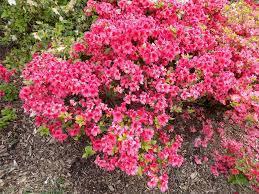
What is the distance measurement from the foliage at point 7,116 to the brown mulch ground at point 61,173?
0.06 meters

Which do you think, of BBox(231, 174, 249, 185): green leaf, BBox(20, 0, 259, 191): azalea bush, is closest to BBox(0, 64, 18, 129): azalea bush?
BBox(20, 0, 259, 191): azalea bush

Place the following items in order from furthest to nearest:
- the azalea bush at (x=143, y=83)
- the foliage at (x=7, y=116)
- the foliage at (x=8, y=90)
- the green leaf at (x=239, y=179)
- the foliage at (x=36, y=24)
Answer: the foliage at (x=36, y=24) → the foliage at (x=8, y=90) → the foliage at (x=7, y=116) → the green leaf at (x=239, y=179) → the azalea bush at (x=143, y=83)

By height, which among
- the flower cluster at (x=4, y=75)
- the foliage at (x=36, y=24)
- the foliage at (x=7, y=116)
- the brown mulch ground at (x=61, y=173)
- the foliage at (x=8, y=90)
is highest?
the foliage at (x=36, y=24)

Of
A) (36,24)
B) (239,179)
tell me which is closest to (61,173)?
(239,179)

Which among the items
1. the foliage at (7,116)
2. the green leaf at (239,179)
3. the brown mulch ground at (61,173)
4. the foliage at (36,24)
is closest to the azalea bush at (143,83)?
the green leaf at (239,179)

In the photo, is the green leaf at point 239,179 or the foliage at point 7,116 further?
the foliage at point 7,116

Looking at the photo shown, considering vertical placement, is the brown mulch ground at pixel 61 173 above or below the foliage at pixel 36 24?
below

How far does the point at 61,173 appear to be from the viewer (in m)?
4.18

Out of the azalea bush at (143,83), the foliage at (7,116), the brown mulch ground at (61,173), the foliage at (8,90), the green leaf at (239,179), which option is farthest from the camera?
the foliage at (8,90)

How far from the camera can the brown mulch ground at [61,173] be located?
13.5 ft

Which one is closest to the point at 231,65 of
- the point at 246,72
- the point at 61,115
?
the point at 246,72

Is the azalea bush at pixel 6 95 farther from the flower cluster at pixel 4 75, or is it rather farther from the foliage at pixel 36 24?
the foliage at pixel 36 24

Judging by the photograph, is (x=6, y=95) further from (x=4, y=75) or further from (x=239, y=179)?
(x=239, y=179)

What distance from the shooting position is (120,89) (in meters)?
3.56
